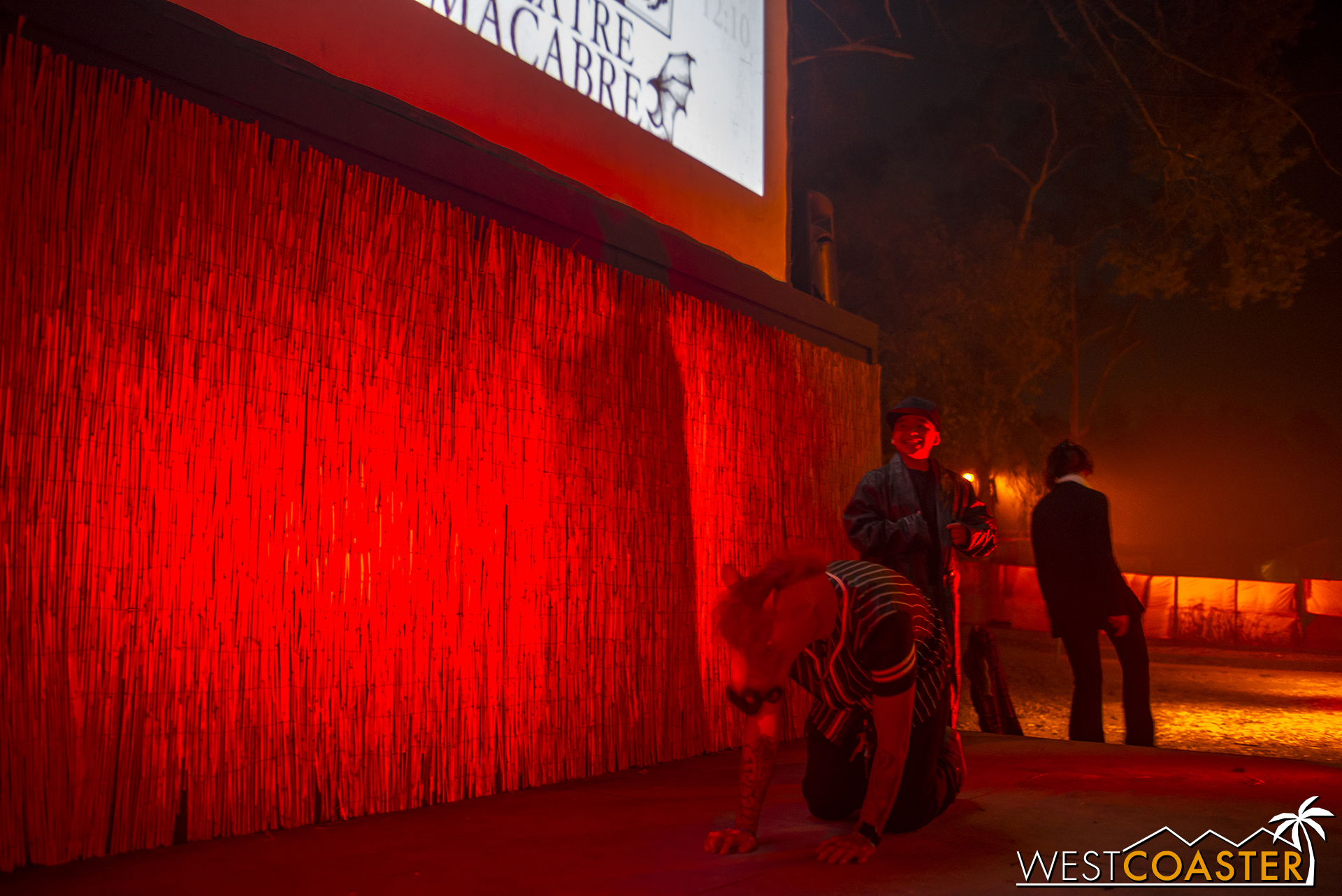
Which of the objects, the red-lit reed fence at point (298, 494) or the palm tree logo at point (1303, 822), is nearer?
the red-lit reed fence at point (298, 494)

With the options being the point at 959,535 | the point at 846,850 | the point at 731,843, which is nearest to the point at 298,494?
the point at 731,843

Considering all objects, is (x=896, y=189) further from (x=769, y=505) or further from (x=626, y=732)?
(x=626, y=732)

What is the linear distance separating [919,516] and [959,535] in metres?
0.17

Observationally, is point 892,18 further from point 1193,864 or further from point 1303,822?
point 1193,864

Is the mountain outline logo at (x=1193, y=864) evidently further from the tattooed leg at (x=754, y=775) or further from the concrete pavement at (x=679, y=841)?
the tattooed leg at (x=754, y=775)

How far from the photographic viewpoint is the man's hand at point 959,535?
3889mm

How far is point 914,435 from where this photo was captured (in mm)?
3947

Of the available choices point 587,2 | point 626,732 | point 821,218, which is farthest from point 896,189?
point 626,732

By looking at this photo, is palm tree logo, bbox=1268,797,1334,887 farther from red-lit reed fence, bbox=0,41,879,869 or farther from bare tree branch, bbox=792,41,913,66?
bare tree branch, bbox=792,41,913,66

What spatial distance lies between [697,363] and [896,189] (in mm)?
17231

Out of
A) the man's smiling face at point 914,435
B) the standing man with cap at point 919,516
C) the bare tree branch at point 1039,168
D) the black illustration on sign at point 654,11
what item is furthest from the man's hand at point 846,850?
the bare tree branch at point 1039,168

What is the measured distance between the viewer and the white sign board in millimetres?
4281

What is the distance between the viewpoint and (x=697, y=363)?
4395mm

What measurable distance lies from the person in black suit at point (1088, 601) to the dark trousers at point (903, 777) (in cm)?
183
